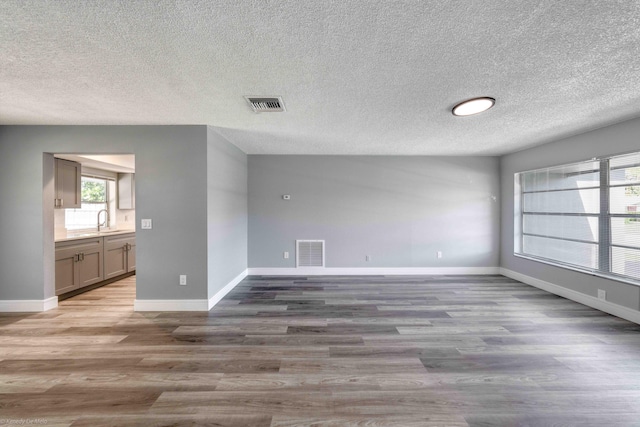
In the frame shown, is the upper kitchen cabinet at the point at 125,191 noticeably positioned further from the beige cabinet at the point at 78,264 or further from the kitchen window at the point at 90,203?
the beige cabinet at the point at 78,264

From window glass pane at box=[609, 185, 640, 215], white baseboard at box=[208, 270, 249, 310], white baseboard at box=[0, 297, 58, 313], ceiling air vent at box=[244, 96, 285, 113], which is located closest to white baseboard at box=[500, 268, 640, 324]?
window glass pane at box=[609, 185, 640, 215]

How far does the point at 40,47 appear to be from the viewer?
1790 mm

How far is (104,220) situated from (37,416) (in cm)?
487

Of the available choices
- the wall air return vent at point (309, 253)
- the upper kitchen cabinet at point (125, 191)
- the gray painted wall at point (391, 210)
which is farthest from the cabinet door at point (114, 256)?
the wall air return vent at point (309, 253)

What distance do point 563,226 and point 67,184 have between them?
26.5 feet

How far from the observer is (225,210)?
4.18 meters

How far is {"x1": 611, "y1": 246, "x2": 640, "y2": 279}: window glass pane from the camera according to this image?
3.20m

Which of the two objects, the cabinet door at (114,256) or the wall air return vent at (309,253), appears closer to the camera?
the cabinet door at (114,256)

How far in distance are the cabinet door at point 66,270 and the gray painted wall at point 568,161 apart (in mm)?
7607

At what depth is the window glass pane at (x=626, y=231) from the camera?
10.5 feet

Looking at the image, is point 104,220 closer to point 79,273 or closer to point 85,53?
point 79,273

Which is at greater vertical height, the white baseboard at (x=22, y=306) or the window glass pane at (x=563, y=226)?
the window glass pane at (x=563, y=226)

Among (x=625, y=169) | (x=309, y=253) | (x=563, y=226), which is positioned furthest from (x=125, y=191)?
(x=625, y=169)

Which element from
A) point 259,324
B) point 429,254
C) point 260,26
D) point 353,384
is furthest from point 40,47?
point 429,254
